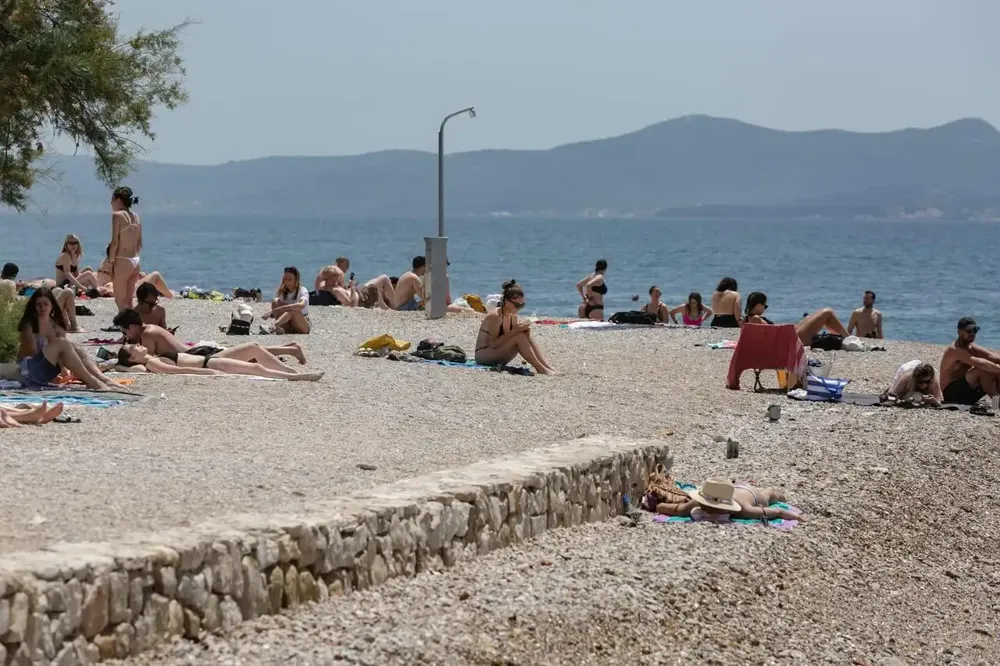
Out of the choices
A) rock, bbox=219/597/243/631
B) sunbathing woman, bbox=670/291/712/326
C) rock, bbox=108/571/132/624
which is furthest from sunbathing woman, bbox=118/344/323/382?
sunbathing woman, bbox=670/291/712/326

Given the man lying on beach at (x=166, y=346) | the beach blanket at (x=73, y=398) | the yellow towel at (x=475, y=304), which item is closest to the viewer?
the beach blanket at (x=73, y=398)

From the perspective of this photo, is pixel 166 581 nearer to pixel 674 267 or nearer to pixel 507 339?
pixel 507 339

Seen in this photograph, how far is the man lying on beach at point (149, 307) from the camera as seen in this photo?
13242mm

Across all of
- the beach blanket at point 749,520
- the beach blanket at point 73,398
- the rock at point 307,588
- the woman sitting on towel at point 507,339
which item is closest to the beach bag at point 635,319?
the woman sitting on towel at point 507,339

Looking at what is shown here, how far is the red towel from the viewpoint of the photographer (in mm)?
14234

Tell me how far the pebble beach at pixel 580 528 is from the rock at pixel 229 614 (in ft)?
0.20

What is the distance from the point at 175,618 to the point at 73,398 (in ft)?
16.8

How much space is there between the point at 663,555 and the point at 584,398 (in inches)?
193

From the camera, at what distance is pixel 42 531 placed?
614 cm

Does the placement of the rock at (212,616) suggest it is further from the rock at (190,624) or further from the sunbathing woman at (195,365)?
the sunbathing woman at (195,365)

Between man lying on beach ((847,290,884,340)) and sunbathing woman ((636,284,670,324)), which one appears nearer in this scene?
man lying on beach ((847,290,884,340))

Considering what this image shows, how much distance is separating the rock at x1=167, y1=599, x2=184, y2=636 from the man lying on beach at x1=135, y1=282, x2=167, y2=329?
789 cm

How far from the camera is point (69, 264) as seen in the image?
70.3 ft

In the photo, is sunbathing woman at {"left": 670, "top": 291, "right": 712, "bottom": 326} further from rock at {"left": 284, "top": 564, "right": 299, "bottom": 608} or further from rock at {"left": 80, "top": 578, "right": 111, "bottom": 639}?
rock at {"left": 80, "top": 578, "right": 111, "bottom": 639}
